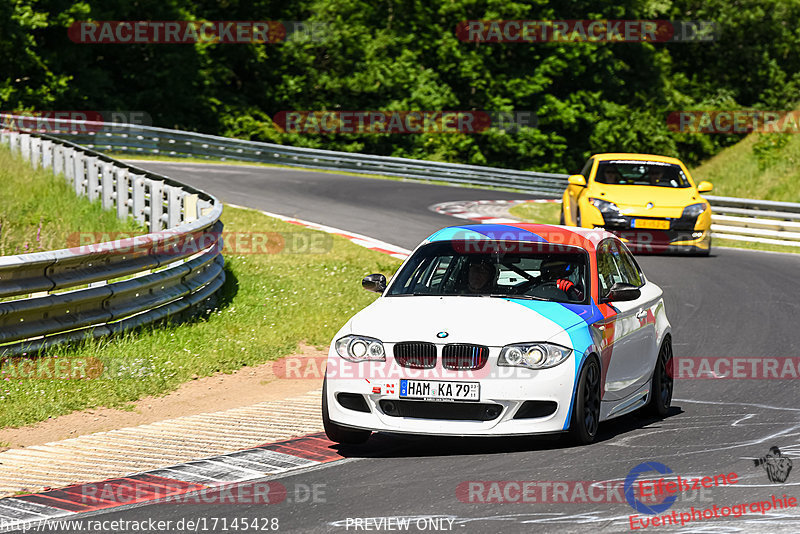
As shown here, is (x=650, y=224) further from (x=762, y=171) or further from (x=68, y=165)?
(x=762, y=171)

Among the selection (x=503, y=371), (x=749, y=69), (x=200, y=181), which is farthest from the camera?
(x=749, y=69)

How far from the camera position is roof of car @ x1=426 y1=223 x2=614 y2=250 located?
8859 mm

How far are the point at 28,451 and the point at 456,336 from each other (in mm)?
2966

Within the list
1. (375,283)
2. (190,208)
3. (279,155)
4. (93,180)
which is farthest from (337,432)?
(279,155)

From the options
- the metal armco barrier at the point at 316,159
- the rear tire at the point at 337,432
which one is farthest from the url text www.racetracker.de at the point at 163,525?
the metal armco barrier at the point at 316,159

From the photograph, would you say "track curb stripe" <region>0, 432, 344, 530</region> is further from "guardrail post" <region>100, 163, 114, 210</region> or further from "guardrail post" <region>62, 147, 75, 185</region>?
"guardrail post" <region>62, 147, 75, 185</region>

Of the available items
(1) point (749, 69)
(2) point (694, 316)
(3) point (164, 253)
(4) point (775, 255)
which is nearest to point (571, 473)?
(3) point (164, 253)

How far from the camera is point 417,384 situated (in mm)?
7355

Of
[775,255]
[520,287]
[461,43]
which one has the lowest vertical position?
[775,255]

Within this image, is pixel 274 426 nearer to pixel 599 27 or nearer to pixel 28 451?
pixel 28 451

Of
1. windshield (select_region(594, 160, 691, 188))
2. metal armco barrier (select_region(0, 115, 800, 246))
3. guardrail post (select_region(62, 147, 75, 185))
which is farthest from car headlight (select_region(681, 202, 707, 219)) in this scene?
metal armco barrier (select_region(0, 115, 800, 246))

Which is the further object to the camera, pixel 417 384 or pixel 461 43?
pixel 461 43

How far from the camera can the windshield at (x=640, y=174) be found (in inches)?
797

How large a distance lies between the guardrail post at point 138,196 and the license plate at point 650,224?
7.88m
